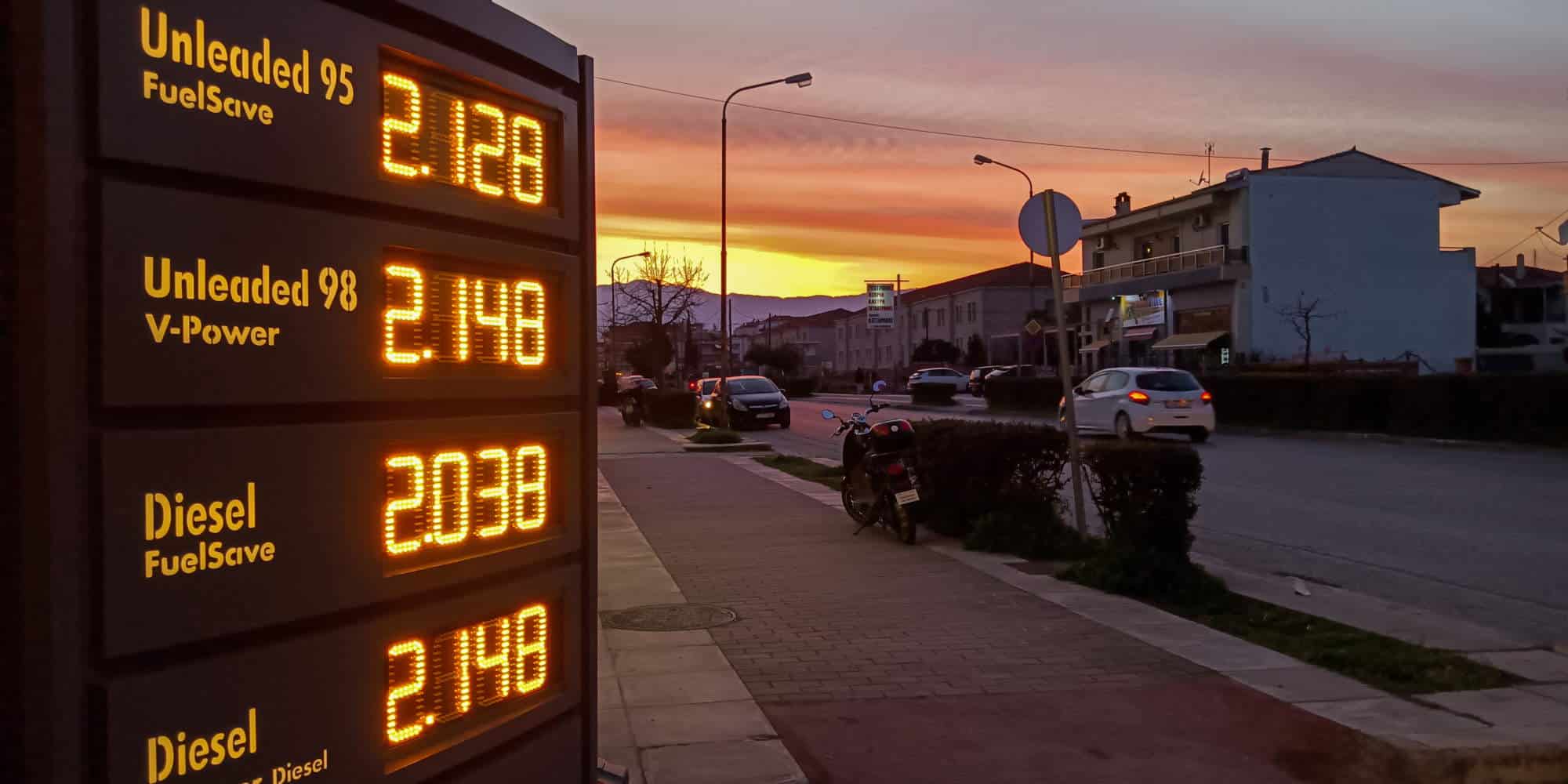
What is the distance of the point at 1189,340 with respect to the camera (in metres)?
53.4

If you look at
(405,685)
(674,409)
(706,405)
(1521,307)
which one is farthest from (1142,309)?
(405,685)

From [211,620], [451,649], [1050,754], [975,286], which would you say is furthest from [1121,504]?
[975,286]

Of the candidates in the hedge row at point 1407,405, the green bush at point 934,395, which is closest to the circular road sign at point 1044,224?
the hedge row at point 1407,405

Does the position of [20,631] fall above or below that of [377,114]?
below

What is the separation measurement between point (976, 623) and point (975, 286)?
86.7 meters

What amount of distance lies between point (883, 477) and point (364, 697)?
906 centimetres

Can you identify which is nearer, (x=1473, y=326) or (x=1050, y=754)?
(x=1050, y=754)

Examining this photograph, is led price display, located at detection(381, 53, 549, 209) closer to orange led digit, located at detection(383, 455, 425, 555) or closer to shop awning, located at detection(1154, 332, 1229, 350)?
orange led digit, located at detection(383, 455, 425, 555)

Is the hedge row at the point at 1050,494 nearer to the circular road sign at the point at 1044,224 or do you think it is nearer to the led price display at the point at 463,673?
the circular road sign at the point at 1044,224

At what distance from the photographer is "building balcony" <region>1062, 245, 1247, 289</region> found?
51406 mm

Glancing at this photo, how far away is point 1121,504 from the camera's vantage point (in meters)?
9.28

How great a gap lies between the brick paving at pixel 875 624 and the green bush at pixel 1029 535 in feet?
1.81

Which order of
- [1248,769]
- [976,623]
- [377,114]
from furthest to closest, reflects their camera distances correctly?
[976,623]
[1248,769]
[377,114]

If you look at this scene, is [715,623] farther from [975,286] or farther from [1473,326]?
[975,286]
